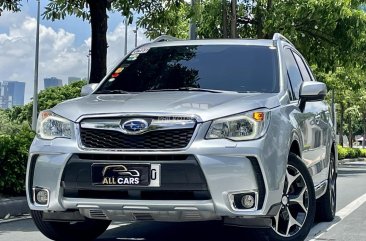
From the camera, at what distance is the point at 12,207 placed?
776 cm

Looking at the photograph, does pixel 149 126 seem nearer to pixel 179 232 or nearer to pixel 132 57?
pixel 132 57

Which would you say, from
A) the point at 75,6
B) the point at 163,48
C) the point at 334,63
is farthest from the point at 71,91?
the point at 163,48

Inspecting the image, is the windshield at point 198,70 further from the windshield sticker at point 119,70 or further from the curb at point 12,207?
the curb at point 12,207

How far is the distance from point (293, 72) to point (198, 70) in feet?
3.49

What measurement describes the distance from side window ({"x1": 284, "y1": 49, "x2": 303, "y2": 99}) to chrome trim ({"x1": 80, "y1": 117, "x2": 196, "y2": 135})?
1.72 metres

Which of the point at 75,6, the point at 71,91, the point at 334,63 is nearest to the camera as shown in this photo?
the point at 75,6

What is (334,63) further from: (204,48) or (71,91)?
(71,91)

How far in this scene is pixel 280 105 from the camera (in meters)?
5.12

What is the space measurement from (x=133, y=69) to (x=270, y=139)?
1901 mm

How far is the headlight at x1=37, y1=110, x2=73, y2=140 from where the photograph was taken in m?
4.80

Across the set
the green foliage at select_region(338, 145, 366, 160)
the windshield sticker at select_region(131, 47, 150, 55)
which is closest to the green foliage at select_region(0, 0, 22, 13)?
the windshield sticker at select_region(131, 47, 150, 55)

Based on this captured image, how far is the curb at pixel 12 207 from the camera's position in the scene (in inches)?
299

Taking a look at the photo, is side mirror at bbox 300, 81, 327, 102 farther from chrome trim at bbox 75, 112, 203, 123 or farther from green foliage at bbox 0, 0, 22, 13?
green foliage at bbox 0, 0, 22, 13

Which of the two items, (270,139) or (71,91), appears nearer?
(270,139)
